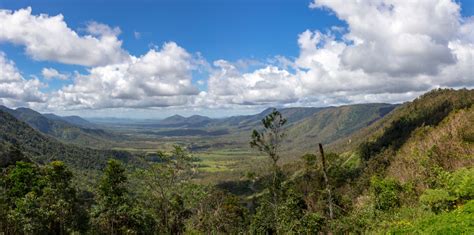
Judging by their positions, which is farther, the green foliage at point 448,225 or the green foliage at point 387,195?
the green foliage at point 387,195

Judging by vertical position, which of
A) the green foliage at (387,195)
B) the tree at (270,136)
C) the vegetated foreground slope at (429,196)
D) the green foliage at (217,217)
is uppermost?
the tree at (270,136)

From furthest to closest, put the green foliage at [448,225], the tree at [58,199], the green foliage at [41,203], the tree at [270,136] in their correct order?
the tree at [58,199] < the tree at [270,136] < the green foliage at [41,203] < the green foliage at [448,225]

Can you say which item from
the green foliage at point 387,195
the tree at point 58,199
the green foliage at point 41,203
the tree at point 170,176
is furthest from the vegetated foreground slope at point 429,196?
the green foliage at point 41,203

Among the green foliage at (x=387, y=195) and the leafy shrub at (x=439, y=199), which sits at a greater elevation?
the leafy shrub at (x=439, y=199)

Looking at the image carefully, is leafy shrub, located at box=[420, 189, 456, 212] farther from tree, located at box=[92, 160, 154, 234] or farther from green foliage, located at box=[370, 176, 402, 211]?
tree, located at box=[92, 160, 154, 234]

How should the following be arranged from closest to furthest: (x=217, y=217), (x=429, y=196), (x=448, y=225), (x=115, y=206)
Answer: (x=448, y=225), (x=429, y=196), (x=115, y=206), (x=217, y=217)

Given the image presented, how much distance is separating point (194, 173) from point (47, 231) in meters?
26.1

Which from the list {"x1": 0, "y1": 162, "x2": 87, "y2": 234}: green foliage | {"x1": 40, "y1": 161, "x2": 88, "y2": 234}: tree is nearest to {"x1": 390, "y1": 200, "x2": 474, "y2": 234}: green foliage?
{"x1": 0, "y1": 162, "x2": 87, "y2": 234}: green foliage

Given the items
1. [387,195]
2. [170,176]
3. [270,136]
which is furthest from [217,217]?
[387,195]

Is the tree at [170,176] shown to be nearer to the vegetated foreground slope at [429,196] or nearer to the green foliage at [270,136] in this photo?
the green foliage at [270,136]

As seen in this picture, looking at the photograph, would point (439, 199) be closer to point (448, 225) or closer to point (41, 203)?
point (448, 225)

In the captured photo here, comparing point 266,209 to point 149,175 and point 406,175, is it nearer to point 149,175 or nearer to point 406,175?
point 406,175

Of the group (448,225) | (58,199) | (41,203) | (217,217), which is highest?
(448,225)

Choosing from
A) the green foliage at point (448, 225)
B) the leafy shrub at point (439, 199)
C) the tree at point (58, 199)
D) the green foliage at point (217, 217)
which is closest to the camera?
the green foliage at point (448, 225)
